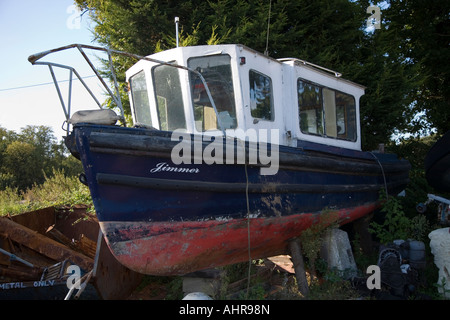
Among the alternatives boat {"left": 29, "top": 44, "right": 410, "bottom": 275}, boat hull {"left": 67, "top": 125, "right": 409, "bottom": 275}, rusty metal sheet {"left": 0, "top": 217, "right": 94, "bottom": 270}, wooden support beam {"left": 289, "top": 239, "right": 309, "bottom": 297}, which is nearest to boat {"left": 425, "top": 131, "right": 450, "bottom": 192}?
boat {"left": 29, "top": 44, "right": 410, "bottom": 275}

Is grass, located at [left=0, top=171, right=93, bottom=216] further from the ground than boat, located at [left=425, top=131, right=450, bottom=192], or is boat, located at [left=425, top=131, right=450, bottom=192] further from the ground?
boat, located at [left=425, top=131, right=450, bottom=192]

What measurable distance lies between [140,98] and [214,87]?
1134mm

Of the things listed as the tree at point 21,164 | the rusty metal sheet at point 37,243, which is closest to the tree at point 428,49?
the rusty metal sheet at point 37,243

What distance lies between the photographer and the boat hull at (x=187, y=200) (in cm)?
324

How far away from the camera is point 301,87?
15.5 ft

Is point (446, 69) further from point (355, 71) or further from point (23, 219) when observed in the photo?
point (23, 219)

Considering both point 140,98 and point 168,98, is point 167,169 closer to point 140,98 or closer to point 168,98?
point 168,98

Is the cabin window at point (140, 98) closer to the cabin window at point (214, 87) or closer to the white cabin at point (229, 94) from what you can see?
the white cabin at point (229, 94)

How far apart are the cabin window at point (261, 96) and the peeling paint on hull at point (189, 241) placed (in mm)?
1240

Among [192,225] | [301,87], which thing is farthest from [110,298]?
[301,87]

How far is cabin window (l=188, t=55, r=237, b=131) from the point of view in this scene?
4.04m

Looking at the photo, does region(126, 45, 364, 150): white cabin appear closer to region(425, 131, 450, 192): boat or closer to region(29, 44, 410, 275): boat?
region(29, 44, 410, 275): boat

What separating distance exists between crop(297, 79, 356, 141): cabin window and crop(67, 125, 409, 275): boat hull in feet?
1.79

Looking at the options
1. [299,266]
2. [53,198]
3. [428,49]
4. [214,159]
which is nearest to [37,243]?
[214,159]
